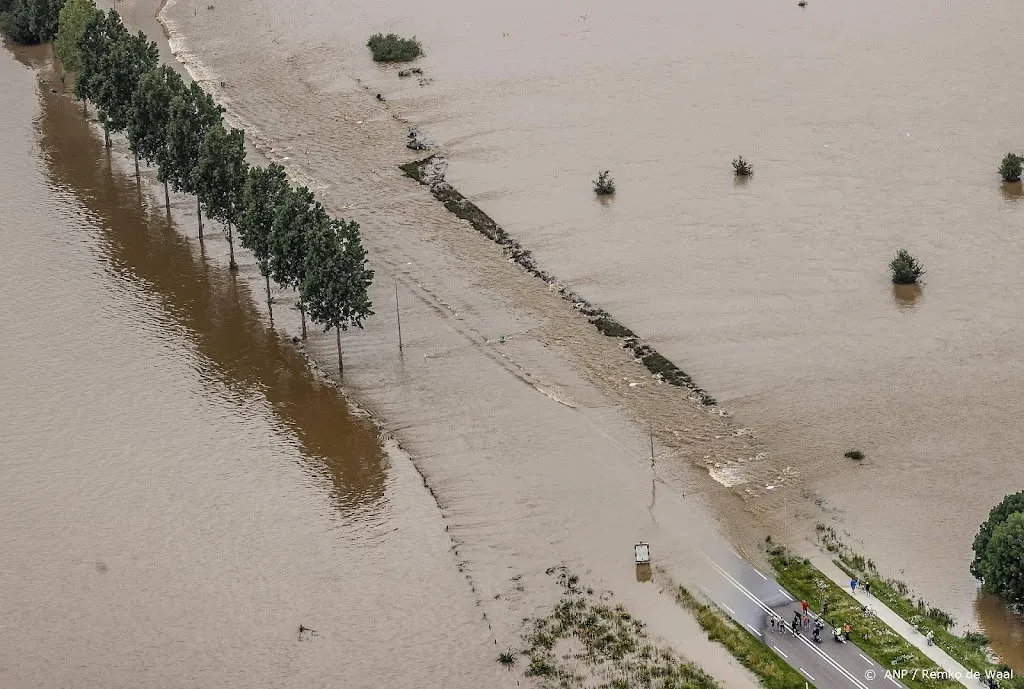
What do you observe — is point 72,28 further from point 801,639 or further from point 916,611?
point 916,611

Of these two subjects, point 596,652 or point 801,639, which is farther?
point 596,652

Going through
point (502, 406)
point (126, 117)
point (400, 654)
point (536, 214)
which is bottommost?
point (400, 654)

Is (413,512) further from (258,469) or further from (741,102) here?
(741,102)

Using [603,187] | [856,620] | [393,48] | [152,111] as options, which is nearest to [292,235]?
[152,111]

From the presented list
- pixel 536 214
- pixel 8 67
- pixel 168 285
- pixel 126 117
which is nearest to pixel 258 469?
pixel 168 285

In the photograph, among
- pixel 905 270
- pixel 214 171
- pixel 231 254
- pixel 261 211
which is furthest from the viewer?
pixel 231 254

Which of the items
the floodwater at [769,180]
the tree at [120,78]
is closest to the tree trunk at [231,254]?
the floodwater at [769,180]
